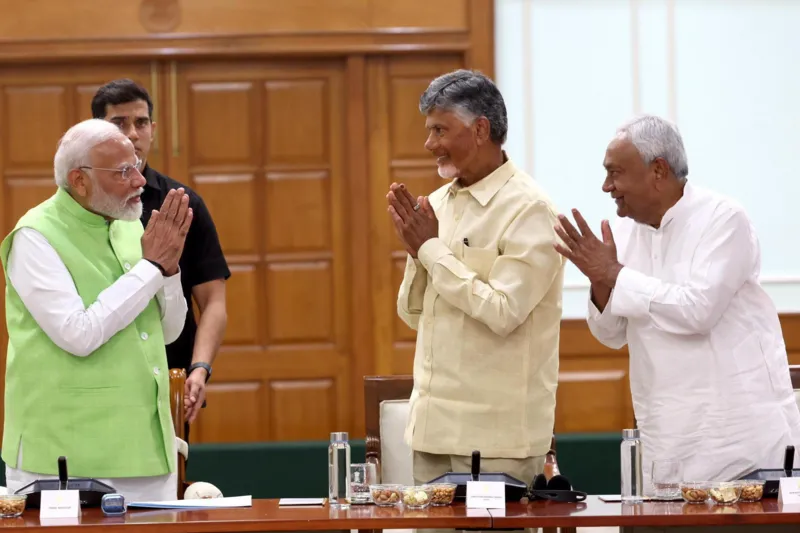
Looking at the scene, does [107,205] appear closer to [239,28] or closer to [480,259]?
[480,259]

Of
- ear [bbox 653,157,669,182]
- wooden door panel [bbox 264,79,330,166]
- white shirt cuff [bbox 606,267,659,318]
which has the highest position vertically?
wooden door panel [bbox 264,79,330,166]

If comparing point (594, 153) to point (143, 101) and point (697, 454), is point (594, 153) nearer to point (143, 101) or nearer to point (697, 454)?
point (143, 101)

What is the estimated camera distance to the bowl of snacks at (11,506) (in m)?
2.54

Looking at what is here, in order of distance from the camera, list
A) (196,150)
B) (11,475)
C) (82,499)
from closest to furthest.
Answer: (82,499) → (11,475) → (196,150)

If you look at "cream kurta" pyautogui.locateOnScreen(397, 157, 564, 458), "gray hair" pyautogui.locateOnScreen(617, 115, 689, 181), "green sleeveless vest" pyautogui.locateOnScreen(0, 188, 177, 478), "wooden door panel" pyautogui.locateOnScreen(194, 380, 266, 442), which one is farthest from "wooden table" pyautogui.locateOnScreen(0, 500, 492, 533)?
"wooden door panel" pyautogui.locateOnScreen(194, 380, 266, 442)

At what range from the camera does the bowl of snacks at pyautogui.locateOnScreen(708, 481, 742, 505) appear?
257 cm

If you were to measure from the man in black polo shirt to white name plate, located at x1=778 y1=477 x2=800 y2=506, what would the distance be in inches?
70.5

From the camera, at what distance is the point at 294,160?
5.70 m

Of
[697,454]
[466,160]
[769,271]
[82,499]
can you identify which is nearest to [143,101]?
[466,160]

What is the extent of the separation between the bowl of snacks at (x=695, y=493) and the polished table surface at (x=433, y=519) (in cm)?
5

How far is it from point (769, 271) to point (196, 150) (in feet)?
9.63

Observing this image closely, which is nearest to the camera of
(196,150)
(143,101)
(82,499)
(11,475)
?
(82,499)

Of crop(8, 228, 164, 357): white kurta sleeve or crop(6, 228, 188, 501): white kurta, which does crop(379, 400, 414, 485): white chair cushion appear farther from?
crop(8, 228, 164, 357): white kurta sleeve

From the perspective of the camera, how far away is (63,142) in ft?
9.93
